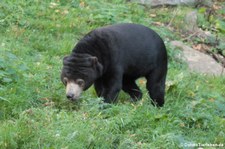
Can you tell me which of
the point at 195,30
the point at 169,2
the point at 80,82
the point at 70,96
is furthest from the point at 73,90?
the point at 169,2

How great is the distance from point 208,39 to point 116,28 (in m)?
5.60

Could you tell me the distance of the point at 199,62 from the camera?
417 inches

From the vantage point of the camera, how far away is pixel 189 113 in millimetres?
6352

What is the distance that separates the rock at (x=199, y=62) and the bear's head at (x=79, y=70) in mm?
4072

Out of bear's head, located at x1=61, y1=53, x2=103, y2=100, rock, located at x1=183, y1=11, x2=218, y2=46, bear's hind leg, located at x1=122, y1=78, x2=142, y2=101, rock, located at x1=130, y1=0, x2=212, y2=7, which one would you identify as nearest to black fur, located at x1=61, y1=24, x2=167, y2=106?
bear's head, located at x1=61, y1=53, x2=103, y2=100

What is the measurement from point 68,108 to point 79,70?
1.68ft

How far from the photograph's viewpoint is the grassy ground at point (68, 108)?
16.6 feet

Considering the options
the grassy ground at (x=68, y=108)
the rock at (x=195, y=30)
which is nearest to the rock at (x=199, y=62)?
the grassy ground at (x=68, y=108)

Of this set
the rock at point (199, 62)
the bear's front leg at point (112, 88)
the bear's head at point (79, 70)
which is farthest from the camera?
the rock at point (199, 62)

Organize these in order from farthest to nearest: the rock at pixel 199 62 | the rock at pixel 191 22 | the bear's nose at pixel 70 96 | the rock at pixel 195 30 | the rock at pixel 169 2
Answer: the rock at pixel 169 2 → the rock at pixel 191 22 → the rock at pixel 195 30 → the rock at pixel 199 62 → the bear's nose at pixel 70 96

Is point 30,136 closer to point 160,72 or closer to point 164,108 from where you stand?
point 164,108

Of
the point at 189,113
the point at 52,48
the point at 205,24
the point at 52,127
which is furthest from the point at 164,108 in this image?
the point at 205,24

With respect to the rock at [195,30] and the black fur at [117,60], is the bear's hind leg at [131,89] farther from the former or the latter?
the rock at [195,30]

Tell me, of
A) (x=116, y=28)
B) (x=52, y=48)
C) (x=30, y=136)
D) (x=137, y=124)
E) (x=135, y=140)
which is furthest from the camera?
(x=52, y=48)
